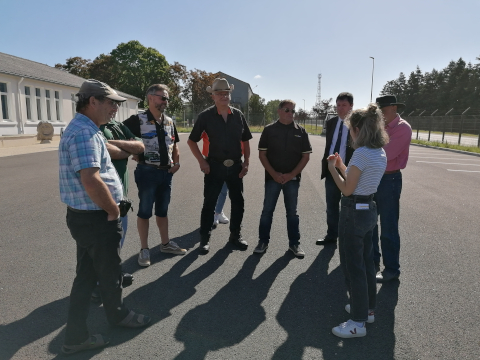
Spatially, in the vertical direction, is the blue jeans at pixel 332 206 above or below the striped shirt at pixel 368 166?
below

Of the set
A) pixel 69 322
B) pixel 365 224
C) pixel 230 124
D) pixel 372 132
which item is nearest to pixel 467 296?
pixel 365 224

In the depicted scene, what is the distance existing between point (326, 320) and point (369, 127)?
162 centimetres

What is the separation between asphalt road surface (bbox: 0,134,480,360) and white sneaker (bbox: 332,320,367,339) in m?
0.04

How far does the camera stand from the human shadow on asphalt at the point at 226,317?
2.64 metres

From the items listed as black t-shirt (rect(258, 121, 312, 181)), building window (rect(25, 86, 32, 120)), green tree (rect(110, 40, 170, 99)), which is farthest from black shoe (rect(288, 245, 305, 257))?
green tree (rect(110, 40, 170, 99))

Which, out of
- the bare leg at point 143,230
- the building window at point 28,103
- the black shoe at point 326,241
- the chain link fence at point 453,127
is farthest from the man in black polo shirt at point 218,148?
the chain link fence at point 453,127

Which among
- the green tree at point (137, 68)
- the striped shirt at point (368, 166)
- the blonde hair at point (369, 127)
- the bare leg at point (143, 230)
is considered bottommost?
the bare leg at point (143, 230)

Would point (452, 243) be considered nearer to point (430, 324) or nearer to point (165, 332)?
point (430, 324)

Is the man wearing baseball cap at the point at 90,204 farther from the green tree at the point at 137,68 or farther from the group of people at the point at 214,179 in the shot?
the green tree at the point at 137,68

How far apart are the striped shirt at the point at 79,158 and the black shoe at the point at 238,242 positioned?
250 centimetres

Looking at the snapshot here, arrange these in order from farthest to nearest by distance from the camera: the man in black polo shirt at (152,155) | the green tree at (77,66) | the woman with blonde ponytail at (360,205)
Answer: the green tree at (77,66) → the man in black polo shirt at (152,155) → the woman with blonde ponytail at (360,205)

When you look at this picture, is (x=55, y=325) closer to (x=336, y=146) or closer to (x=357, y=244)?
(x=357, y=244)

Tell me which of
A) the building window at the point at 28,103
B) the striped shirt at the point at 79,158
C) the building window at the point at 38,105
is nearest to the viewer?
the striped shirt at the point at 79,158

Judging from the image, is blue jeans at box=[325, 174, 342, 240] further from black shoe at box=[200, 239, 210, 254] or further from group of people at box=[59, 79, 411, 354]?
black shoe at box=[200, 239, 210, 254]
